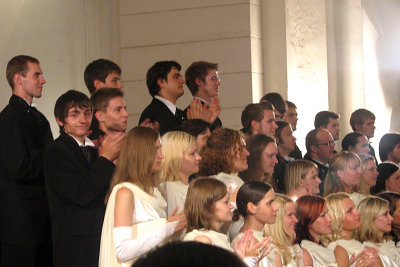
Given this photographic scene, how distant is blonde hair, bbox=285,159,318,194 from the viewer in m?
5.39

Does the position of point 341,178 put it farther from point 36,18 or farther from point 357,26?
point 357,26

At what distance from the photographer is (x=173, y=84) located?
548 cm

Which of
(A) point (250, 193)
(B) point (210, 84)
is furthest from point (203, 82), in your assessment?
(A) point (250, 193)

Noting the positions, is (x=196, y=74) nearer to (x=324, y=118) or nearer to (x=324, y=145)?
(x=324, y=145)

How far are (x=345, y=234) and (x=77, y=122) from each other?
217 cm

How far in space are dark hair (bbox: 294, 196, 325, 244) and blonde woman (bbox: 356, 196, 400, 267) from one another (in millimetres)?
792

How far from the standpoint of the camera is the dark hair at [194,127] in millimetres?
4828

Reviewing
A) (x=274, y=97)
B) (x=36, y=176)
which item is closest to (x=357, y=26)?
(x=274, y=97)

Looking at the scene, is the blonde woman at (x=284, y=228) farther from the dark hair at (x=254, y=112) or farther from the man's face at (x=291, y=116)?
the man's face at (x=291, y=116)

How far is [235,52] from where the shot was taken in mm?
8336

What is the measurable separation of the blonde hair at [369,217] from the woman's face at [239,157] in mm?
1269

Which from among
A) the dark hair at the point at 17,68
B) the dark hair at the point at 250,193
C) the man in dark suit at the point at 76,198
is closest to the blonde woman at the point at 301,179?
the dark hair at the point at 250,193

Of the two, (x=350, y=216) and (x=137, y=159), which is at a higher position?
(x=137, y=159)

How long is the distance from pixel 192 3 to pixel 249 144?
12.0 feet
